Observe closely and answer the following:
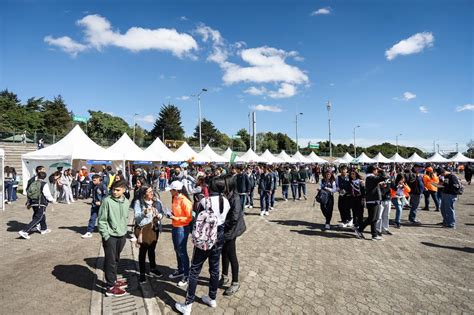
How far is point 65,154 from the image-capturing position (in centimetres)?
1427

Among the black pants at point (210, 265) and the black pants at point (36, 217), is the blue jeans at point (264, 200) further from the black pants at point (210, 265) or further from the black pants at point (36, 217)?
the black pants at point (36, 217)

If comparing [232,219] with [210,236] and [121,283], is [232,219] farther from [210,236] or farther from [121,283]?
[121,283]

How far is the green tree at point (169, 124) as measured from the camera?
2891 inches

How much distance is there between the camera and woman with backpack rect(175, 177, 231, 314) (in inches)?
138

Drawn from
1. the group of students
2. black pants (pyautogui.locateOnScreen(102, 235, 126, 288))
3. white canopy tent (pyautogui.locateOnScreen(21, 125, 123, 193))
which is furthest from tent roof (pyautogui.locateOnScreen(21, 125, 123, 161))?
the group of students

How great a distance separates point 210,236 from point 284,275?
2.18m

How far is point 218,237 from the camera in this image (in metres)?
3.71

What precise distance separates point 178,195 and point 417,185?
8.34 m

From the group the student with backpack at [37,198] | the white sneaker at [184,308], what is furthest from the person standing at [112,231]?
the student with backpack at [37,198]

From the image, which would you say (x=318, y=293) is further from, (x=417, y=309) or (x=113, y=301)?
(x=113, y=301)

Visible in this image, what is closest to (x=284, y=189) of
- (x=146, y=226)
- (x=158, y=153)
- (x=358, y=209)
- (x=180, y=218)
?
(x=358, y=209)

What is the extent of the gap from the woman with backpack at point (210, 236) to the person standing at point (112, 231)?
1.21 meters

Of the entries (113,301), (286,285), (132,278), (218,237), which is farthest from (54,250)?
(286,285)

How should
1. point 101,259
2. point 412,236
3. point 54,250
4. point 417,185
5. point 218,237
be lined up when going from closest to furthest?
point 218,237, point 101,259, point 54,250, point 412,236, point 417,185
